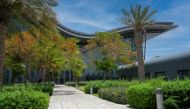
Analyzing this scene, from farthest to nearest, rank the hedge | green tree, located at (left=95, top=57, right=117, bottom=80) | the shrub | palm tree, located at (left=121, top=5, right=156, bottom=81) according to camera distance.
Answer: green tree, located at (left=95, top=57, right=117, bottom=80) → palm tree, located at (left=121, top=5, right=156, bottom=81) → the shrub → the hedge

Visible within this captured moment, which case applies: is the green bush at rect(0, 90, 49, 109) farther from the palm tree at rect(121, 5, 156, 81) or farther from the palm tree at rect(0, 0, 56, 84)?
the palm tree at rect(121, 5, 156, 81)

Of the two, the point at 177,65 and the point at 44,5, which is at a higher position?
the point at 44,5

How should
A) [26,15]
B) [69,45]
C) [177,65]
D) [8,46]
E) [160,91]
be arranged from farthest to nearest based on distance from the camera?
[69,45] < [8,46] < [177,65] < [26,15] < [160,91]

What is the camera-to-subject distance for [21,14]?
26.9 m

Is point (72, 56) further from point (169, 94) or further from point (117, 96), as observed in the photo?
point (169, 94)

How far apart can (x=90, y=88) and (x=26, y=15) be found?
50.2 ft

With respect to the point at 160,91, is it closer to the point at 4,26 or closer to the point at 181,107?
the point at 181,107

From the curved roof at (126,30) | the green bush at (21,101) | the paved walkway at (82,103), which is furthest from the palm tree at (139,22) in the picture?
the curved roof at (126,30)

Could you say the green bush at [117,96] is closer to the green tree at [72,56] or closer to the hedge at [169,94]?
the hedge at [169,94]

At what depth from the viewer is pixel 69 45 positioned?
212 ft

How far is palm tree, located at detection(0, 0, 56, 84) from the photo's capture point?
954 inches

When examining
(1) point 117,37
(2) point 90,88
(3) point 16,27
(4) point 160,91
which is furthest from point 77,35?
(4) point 160,91

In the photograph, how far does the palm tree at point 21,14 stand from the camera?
24.2 meters

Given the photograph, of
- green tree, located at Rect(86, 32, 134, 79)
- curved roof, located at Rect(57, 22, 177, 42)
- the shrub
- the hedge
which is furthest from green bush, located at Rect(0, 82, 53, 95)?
curved roof, located at Rect(57, 22, 177, 42)
